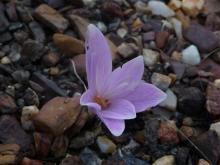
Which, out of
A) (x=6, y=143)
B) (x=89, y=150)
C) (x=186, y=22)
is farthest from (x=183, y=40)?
(x=6, y=143)

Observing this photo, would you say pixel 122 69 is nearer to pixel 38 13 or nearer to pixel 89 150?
pixel 89 150

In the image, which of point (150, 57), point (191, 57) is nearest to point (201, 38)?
point (191, 57)

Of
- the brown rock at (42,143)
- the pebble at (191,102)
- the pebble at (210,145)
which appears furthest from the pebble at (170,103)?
the brown rock at (42,143)

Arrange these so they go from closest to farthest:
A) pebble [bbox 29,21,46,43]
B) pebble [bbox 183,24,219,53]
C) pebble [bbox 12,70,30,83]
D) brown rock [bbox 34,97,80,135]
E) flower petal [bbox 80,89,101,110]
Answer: flower petal [bbox 80,89,101,110]
brown rock [bbox 34,97,80,135]
pebble [bbox 12,70,30,83]
pebble [bbox 29,21,46,43]
pebble [bbox 183,24,219,53]

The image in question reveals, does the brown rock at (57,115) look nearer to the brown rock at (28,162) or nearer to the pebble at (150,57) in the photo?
the brown rock at (28,162)

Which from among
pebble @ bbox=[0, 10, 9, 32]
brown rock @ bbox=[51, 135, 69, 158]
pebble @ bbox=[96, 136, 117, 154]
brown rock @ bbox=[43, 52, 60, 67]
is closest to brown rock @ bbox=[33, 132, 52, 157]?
brown rock @ bbox=[51, 135, 69, 158]

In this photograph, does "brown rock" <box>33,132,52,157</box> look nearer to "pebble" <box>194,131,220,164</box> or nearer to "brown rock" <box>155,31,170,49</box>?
"pebble" <box>194,131,220,164</box>

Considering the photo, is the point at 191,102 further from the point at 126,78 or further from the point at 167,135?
the point at 126,78
